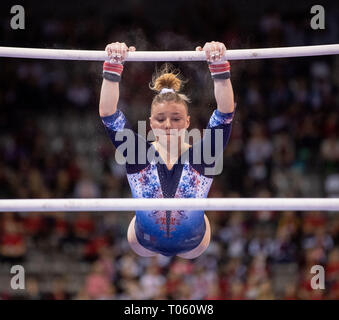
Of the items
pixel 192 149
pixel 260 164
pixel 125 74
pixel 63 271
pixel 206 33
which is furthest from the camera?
pixel 206 33

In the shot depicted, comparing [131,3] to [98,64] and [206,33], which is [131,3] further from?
[98,64]

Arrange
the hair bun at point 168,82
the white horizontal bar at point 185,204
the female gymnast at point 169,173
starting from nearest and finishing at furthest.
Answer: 1. the white horizontal bar at point 185,204
2. the female gymnast at point 169,173
3. the hair bun at point 168,82

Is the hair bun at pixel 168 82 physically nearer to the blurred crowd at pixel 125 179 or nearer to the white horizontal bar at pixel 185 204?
the white horizontal bar at pixel 185 204

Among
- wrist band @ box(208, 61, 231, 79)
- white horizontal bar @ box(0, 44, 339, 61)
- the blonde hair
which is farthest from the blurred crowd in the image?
wrist band @ box(208, 61, 231, 79)

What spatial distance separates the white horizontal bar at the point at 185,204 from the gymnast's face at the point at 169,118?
Answer: 25.8 inches

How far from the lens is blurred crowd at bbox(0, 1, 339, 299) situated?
529 centimetres

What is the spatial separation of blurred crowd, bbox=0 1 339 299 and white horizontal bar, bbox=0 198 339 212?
8.37 ft

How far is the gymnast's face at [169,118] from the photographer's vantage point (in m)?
3.07

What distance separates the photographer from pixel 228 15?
244 inches

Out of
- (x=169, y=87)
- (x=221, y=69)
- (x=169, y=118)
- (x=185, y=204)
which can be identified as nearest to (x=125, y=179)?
(x=169, y=87)

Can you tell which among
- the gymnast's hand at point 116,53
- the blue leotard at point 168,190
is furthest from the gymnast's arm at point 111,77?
the blue leotard at point 168,190

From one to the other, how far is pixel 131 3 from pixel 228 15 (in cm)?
107

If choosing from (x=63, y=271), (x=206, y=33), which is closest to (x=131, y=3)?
(x=206, y=33)

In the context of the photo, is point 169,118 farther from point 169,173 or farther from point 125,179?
point 125,179
